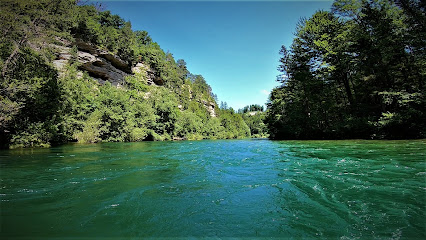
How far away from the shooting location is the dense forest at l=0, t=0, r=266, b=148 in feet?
50.8

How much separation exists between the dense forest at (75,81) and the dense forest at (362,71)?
539 inches

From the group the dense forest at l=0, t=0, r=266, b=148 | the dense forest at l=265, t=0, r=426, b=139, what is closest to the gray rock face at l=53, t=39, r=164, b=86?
the dense forest at l=0, t=0, r=266, b=148

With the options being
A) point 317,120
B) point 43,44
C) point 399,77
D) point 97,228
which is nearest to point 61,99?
point 43,44

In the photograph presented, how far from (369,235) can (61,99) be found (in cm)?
2656

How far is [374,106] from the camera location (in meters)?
19.0

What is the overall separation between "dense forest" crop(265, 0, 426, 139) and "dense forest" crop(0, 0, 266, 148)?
1368 cm

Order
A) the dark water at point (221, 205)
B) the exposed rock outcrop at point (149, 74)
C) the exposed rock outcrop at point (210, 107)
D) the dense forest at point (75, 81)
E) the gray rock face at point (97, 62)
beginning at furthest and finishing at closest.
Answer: the exposed rock outcrop at point (210, 107)
the exposed rock outcrop at point (149, 74)
the gray rock face at point (97, 62)
the dense forest at point (75, 81)
the dark water at point (221, 205)

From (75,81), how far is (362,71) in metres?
37.2

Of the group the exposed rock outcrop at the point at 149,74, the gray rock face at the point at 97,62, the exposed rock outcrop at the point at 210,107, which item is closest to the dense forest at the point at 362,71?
the gray rock face at the point at 97,62

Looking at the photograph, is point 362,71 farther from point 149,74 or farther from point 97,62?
point 149,74

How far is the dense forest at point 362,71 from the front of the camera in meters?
15.7

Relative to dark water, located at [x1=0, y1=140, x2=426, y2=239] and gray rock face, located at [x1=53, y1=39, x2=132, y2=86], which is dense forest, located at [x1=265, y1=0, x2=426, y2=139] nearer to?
dark water, located at [x1=0, y1=140, x2=426, y2=239]

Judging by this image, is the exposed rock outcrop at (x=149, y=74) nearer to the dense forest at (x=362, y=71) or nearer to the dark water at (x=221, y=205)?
the dense forest at (x=362, y=71)

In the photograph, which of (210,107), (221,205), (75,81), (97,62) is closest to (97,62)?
(97,62)
